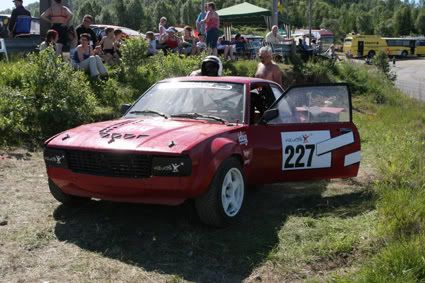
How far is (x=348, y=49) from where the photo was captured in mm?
68562

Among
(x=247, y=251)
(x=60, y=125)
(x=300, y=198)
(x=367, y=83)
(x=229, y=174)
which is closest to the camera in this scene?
(x=247, y=251)

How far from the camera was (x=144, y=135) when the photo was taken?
17.1 feet

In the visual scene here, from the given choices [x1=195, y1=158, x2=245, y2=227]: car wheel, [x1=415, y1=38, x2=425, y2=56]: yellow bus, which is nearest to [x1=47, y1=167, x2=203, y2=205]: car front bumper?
[x1=195, y1=158, x2=245, y2=227]: car wheel

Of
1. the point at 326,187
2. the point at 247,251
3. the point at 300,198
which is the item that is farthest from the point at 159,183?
the point at 326,187

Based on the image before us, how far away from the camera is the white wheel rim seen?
5.30 metres

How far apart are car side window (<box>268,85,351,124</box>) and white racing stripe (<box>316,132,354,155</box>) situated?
0.69 ft

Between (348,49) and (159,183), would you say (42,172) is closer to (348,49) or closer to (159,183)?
(159,183)

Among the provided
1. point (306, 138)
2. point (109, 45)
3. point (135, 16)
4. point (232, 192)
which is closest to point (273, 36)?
point (109, 45)

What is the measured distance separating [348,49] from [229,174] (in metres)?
66.3

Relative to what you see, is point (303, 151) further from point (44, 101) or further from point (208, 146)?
point (44, 101)

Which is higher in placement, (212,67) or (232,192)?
(212,67)

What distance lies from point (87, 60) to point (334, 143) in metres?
6.57

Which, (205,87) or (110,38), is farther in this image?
(110,38)

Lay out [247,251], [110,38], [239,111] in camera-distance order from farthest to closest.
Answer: [110,38] < [239,111] < [247,251]
